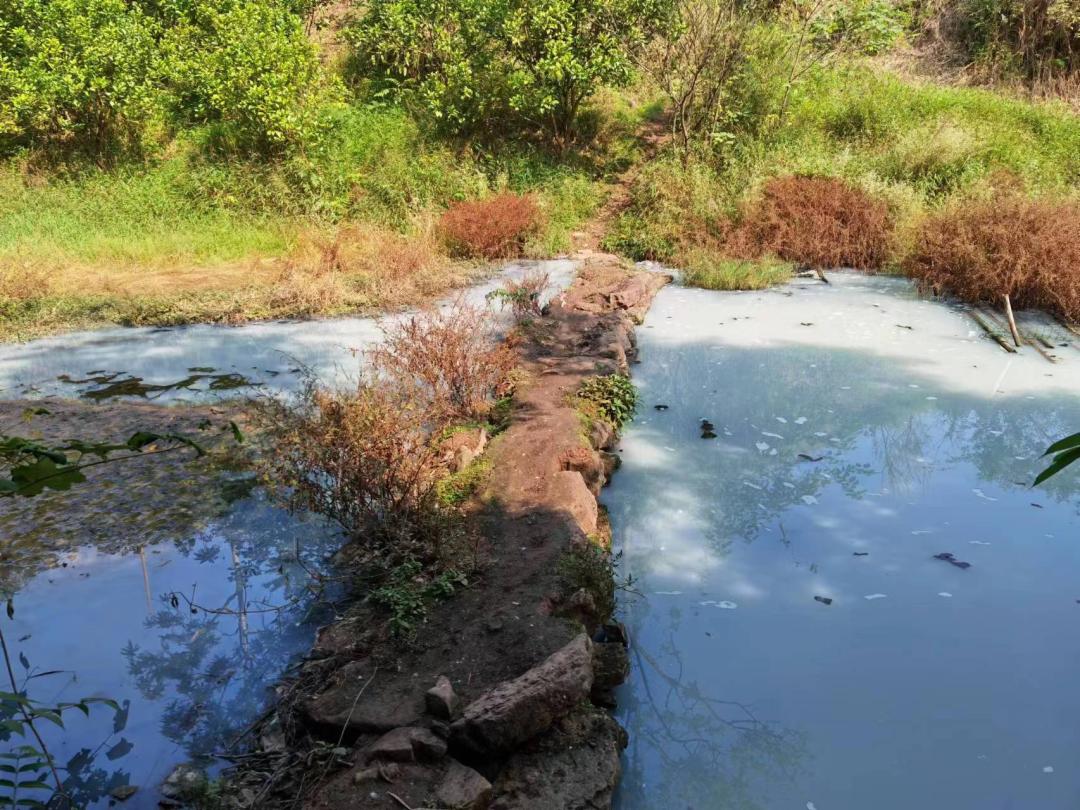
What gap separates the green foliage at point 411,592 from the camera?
3.57 meters

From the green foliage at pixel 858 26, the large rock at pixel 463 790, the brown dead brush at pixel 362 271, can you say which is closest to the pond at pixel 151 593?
the large rock at pixel 463 790

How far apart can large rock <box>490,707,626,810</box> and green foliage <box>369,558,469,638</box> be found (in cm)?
81

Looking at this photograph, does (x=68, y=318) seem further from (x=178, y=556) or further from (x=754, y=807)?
(x=754, y=807)

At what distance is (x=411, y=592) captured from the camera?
3756 millimetres

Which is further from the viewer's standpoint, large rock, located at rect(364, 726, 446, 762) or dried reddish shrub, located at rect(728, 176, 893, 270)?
dried reddish shrub, located at rect(728, 176, 893, 270)

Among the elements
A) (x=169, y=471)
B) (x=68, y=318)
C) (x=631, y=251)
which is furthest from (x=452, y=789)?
(x=631, y=251)

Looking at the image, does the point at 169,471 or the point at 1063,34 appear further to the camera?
the point at 1063,34

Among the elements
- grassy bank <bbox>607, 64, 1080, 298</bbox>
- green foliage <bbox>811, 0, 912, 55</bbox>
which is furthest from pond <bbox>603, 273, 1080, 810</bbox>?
green foliage <bbox>811, 0, 912, 55</bbox>

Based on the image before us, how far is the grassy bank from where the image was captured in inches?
424

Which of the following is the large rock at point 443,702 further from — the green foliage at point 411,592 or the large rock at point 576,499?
the large rock at point 576,499

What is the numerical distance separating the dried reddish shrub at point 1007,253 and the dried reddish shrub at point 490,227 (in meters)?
5.20

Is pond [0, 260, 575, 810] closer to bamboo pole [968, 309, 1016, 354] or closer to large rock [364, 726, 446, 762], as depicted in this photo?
large rock [364, 726, 446, 762]

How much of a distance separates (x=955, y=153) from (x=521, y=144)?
6899 millimetres

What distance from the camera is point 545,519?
4.39 m
